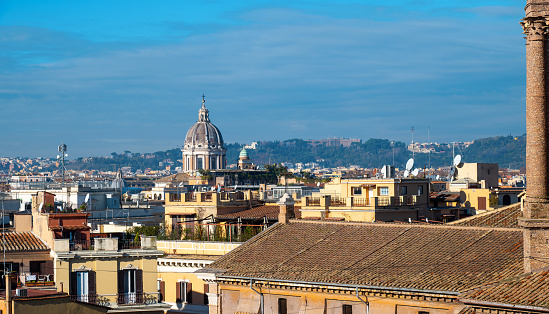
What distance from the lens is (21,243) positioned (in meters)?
41.3

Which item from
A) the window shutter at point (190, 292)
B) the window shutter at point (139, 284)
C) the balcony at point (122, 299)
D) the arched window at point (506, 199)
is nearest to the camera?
the balcony at point (122, 299)

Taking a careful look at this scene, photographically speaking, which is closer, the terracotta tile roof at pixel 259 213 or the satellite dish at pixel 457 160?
the terracotta tile roof at pixel 259 213

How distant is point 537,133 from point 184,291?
19.7 m

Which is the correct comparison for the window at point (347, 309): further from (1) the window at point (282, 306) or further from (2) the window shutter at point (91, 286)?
(2) the window shutter at point (91, 286)

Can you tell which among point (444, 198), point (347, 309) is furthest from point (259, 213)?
point (347, 309)

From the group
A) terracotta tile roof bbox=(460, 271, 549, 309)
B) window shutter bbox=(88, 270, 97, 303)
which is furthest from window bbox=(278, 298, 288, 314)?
window shutter bbox=(88, 270, 97, 303)

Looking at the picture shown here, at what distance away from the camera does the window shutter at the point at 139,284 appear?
3972 centimetres

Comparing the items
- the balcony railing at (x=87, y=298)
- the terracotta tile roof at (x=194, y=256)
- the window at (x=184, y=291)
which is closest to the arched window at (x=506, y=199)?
the terracotta tile roof at (x=194, y=256)

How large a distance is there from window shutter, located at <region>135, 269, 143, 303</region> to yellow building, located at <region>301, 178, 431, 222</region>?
355 inches

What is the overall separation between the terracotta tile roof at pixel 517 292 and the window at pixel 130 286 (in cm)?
1628

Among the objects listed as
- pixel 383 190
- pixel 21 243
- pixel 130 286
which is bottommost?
pixel 130 286

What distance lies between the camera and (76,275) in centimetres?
3922

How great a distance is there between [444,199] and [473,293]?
38.3 m

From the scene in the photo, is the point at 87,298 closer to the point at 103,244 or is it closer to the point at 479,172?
the point at 103,244
